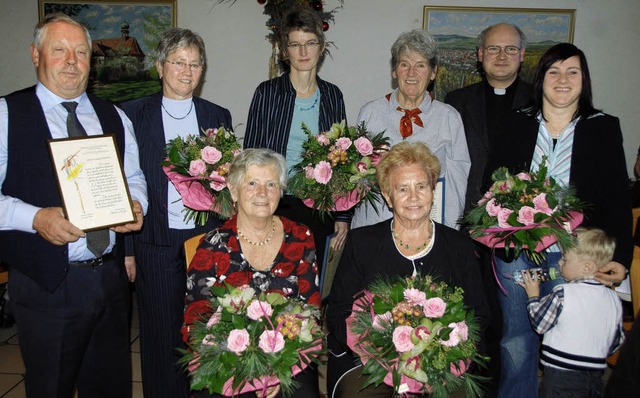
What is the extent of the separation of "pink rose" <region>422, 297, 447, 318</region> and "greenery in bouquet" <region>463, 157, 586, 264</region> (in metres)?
0.67

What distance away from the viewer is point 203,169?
2824mm

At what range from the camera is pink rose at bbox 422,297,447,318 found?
2.11 metres

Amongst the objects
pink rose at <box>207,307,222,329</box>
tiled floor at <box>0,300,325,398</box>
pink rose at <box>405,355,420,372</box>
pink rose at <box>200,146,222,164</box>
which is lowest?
tiled floor at <box>0,300,325,398</box>

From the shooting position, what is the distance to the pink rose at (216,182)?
2826 millimetres

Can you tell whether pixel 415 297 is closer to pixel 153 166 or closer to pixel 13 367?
pixel 153 166

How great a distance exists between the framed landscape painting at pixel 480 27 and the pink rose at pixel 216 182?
156 inches

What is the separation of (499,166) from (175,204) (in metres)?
1.95

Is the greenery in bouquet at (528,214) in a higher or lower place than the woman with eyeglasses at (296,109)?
lower

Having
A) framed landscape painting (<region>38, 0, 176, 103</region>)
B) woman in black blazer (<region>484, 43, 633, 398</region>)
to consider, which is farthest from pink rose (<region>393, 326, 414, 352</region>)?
framed landscape painting (<region>38, 0, 176, 103</region>)

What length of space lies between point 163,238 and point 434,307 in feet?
5.65

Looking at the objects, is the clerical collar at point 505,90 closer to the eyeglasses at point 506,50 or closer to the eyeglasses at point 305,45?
the eyeglasses at point 506,50

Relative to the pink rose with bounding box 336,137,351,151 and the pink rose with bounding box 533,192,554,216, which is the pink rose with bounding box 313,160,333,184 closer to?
→ the pink rose with bounding box 336,137,351,151

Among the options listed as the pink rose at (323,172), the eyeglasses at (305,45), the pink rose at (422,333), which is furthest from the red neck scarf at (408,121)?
the pink rose at (422,333)

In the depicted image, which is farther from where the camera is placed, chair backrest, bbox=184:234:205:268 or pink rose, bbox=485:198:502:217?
chair backrest, bbox=184:234:205:268
